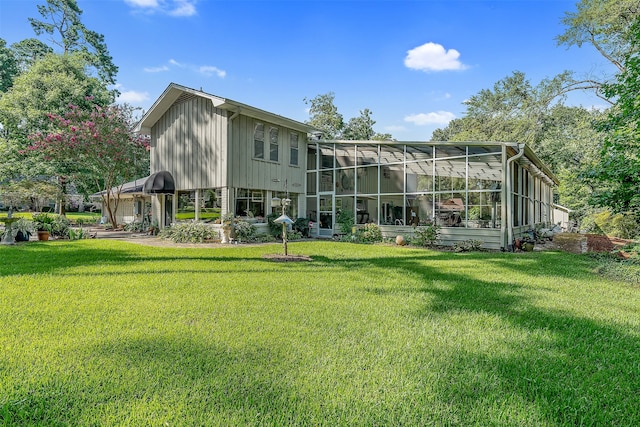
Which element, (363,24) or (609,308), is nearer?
(609,308)

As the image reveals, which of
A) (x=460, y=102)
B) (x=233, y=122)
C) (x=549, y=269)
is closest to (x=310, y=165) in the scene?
(x=233, y=122)

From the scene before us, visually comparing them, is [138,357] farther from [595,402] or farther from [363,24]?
[363,24]

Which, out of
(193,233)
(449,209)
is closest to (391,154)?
(449,209)

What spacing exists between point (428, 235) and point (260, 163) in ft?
24.1

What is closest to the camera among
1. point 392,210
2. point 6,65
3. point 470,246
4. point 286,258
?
point 286,258

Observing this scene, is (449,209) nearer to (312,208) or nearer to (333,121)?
(312,208)

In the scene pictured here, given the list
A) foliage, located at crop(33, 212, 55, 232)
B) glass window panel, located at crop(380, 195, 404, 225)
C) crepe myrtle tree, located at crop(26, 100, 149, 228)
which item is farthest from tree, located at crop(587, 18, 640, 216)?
crepe myrtle tree, located at crop(26, 100, 149, 228)

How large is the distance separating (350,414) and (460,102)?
3973cm

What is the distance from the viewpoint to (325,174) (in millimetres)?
15508

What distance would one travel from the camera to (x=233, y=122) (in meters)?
12.6

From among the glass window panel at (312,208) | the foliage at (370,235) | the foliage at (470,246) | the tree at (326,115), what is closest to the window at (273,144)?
the glass window panel at (312,208)

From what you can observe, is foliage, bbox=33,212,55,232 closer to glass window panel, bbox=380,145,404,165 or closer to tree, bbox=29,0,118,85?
glass window panel, bbox=380,145,404,165

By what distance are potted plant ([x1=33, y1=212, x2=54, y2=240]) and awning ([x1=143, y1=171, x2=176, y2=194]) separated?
3.61 metres

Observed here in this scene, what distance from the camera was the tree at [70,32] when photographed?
26.0 meters
